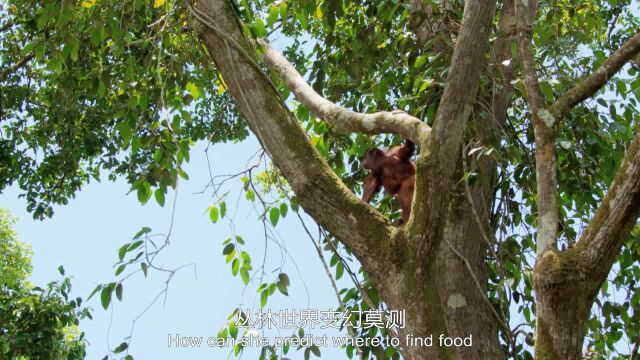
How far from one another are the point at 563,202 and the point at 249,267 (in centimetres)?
227

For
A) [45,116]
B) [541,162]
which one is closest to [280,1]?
[541,162]

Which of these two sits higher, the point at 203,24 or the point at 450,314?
the point at 203,24

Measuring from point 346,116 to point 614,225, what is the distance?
3.71 feet

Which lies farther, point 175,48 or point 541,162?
point 175,48

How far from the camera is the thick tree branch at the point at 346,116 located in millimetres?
2875

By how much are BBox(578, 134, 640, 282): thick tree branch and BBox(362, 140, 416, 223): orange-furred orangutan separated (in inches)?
80.0

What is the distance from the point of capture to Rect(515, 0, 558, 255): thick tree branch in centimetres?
272

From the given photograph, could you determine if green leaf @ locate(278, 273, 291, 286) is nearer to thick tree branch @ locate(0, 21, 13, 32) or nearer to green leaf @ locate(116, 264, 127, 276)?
green leaf @ locate(116, 264, 127, 276)

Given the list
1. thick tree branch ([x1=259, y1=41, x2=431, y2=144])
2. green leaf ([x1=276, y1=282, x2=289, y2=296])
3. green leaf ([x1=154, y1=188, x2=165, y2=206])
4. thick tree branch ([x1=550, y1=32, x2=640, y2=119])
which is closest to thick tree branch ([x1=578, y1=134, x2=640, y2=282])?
thick tree branch ([x1=550, y1=32, x2=640, y2=119])

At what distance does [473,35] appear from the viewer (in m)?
2.70

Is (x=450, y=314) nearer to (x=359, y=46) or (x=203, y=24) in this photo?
(x=203, y=24)

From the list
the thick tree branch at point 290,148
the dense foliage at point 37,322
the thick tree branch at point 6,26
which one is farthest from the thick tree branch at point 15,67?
the thick tree branch at point 290,148

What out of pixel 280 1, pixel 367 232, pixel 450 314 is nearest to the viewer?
pixel 367 232

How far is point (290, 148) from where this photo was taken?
277 cm
